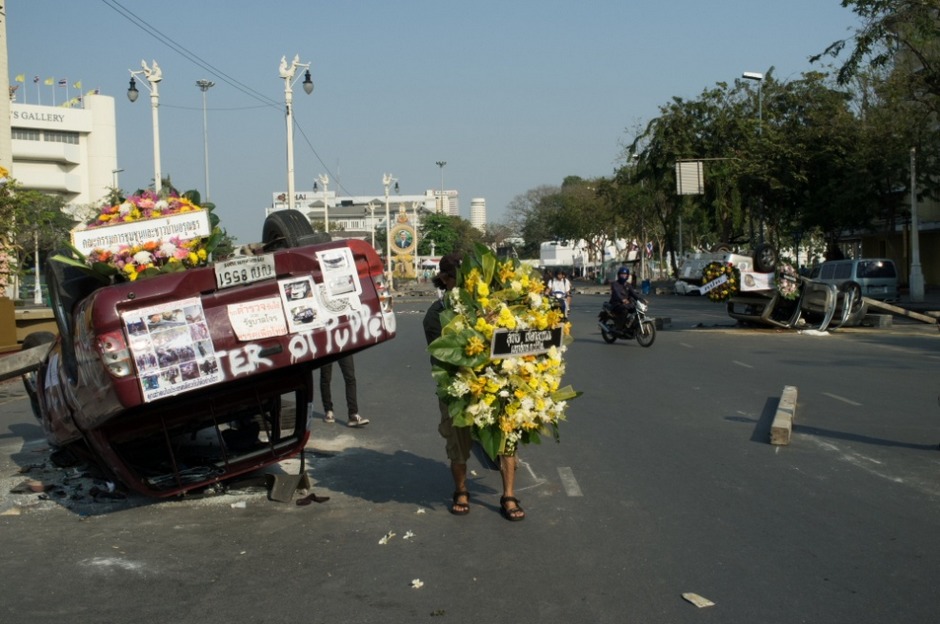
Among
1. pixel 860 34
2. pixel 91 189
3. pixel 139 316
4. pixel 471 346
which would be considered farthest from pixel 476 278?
pixel 91 189

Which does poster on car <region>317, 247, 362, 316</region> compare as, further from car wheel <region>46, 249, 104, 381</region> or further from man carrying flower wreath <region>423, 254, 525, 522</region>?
car wheel <region>46, 249, 104, 381</region>

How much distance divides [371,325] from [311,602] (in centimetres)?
232

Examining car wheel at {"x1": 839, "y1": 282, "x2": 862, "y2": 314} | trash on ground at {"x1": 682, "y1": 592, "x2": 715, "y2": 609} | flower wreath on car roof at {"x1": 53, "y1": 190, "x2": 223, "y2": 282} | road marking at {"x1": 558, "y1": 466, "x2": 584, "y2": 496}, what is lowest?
road marking at {"x1": 558, "y1": 466, "x2": 584, "y2": 496}

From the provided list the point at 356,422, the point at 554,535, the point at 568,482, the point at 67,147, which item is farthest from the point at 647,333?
the point at 67,147

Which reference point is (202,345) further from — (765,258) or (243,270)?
(765,258)

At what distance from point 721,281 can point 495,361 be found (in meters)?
18.6

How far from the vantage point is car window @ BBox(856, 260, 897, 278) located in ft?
113

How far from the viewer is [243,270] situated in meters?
6.83

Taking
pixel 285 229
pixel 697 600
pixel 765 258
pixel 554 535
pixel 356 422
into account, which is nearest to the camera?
pixel 697 600

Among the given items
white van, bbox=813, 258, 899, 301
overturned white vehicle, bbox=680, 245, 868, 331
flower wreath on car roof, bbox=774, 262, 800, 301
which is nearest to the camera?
overturned white vehicle, bbox=680, 245, 868, 331

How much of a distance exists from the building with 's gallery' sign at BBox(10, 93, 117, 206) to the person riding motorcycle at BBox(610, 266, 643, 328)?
76840 mm

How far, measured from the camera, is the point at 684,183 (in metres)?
43.3

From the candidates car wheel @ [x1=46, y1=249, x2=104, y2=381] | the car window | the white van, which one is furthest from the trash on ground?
the car window

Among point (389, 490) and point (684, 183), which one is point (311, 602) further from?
point (684, 183)
